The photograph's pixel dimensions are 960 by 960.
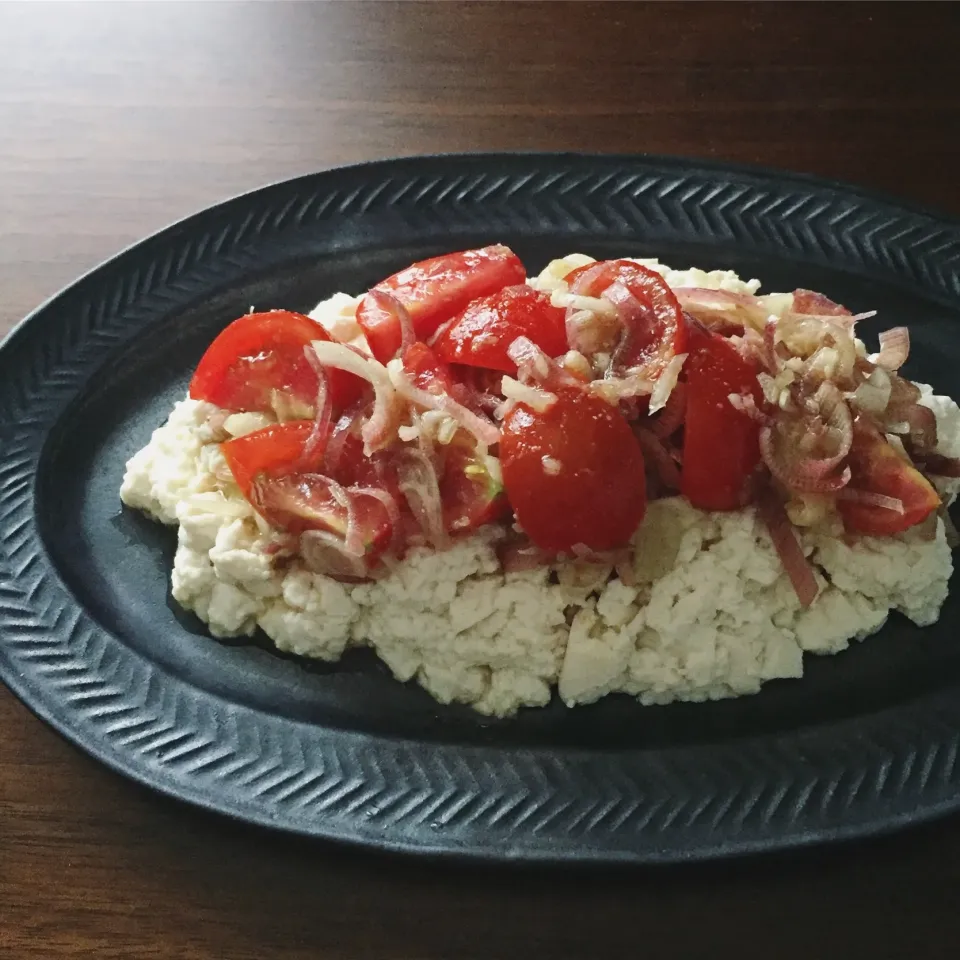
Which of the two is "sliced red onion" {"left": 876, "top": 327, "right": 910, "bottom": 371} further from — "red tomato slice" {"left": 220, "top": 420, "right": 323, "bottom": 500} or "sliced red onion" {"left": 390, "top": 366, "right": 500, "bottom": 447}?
"red tomato slice" {"left": 220, "top": 420, "right": 323, "bottom": 500}

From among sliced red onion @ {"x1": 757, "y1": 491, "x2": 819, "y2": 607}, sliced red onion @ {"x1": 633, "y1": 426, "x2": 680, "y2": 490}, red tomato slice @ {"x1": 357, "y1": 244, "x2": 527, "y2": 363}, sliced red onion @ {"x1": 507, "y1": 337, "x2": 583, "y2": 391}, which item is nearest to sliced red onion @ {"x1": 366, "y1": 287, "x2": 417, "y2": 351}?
red tomato slice @ {"x1": 357, "y1": 244, "x2": 527, "y2": 363}

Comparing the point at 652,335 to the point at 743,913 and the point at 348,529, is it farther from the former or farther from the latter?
the point at 743,913

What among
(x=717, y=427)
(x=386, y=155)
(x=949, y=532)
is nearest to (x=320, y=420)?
(x=717, y=427)

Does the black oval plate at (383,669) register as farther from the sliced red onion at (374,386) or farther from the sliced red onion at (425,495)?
the sliced red onion at (374,386)

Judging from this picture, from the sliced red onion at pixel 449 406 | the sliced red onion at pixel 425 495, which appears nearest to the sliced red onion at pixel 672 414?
the sliced red onion at pixel 449 406

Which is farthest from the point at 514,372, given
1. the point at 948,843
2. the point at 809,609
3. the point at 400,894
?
the point at 948,843

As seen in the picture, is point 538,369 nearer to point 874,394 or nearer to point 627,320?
point 627,320
